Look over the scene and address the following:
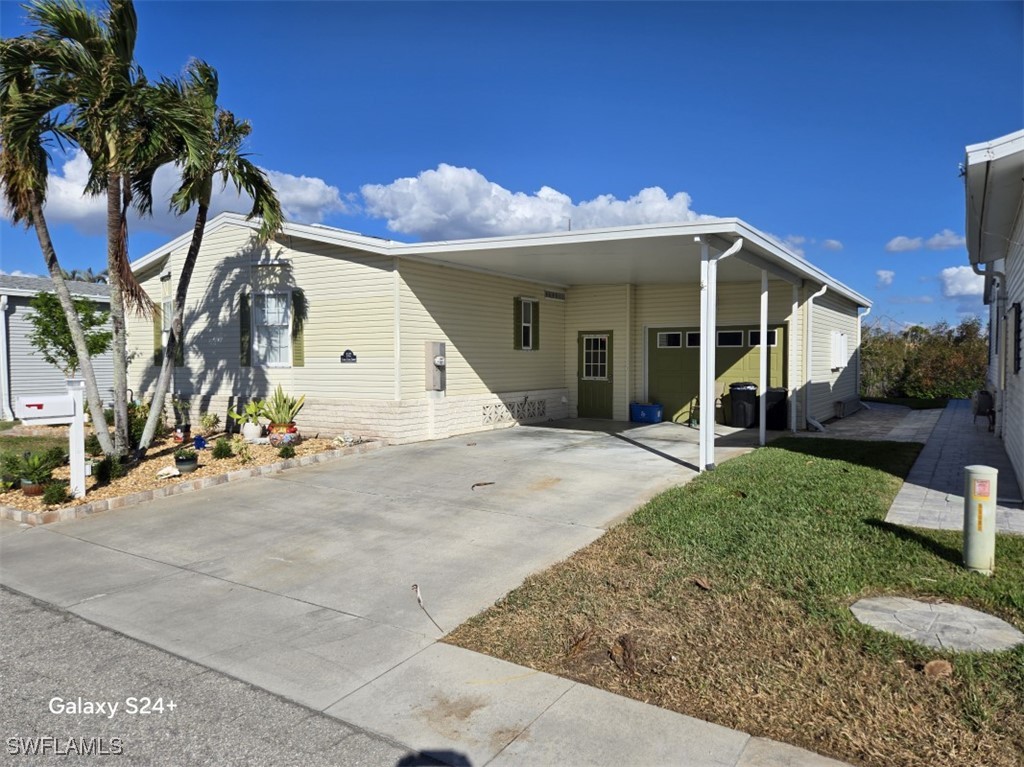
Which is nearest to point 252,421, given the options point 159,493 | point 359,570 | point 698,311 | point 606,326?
point 159,493

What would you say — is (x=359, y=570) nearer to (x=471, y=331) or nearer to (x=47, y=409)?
(x=47, y=409)

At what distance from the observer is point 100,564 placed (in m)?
5.94

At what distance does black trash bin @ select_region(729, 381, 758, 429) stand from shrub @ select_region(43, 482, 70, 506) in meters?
11.5

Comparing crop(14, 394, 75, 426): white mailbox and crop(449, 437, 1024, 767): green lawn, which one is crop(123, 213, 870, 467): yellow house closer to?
crop(449, 437, 1024, 767): green lawn

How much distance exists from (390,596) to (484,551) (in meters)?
1.15

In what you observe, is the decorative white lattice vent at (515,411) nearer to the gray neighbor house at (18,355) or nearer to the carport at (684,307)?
the carport at (684,307)

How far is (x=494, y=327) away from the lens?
13.9m

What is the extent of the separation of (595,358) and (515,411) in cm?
263

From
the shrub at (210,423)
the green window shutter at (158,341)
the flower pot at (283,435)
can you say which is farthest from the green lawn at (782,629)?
the green window shutter at (158,341)

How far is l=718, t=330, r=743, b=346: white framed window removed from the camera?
47.5ft

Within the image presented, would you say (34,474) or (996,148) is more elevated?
(996,148)

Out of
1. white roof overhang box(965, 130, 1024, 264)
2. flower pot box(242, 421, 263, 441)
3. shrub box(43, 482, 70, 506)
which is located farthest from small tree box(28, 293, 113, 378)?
white roof overhang box(965, 130, 1024, 264)

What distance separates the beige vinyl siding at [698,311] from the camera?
13875mm

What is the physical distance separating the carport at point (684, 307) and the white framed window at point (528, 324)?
559 mm
